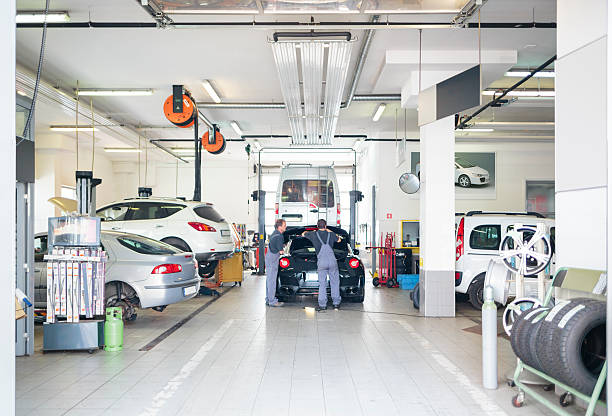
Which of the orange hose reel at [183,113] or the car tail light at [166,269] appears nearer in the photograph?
the car tail light at [166,269]

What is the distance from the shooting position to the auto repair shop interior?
437 centimetres

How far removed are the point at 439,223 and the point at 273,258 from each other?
2823mm

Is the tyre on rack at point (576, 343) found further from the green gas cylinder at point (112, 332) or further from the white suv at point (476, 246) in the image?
the white suv at point (476, 246)

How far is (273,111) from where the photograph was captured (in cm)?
1376

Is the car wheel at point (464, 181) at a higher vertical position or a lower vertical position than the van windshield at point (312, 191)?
higher

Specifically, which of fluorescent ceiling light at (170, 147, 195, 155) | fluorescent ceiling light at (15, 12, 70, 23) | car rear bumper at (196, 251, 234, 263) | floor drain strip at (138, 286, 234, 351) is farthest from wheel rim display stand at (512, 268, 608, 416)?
fluorescent ceiling light at (170, 147, 195, 155)

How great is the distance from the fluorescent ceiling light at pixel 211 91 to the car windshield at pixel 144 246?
4.06m

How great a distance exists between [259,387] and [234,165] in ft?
64.7

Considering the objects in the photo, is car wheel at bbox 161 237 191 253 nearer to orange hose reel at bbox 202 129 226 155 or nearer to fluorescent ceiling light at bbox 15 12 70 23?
orange hose reel at bbox 202 129 226 155

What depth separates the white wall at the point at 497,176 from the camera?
16.5 metres

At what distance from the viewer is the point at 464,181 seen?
1669 centimetres
